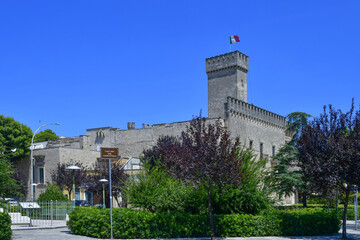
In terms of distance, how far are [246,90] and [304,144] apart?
121 ft

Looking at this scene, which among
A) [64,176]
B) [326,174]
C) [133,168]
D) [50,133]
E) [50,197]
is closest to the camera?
[326,174]

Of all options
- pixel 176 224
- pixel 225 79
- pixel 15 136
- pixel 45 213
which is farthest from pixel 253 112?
pixel 176 224

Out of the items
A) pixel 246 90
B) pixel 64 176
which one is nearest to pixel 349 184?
pixel 64 176

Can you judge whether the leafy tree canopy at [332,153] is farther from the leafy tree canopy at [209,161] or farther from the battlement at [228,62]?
the battlement at [228,62]

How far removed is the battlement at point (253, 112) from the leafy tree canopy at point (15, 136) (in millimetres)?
24569

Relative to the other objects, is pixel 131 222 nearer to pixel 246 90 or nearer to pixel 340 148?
Answer: pixel 340 148

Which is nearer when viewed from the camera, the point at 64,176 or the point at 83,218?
the point at 83,218

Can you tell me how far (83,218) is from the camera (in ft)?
57.6

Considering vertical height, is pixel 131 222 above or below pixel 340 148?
below

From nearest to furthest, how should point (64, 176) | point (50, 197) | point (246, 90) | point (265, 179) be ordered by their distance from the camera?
point (265, 179), point (50, 197), point (64, 176), point (246, 90)

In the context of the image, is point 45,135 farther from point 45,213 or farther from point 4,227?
point 4,227

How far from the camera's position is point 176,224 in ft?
55.4

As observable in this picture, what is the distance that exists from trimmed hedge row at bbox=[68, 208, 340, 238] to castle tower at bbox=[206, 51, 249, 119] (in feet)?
110

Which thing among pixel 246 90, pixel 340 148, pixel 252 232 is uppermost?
pixel 246 90
